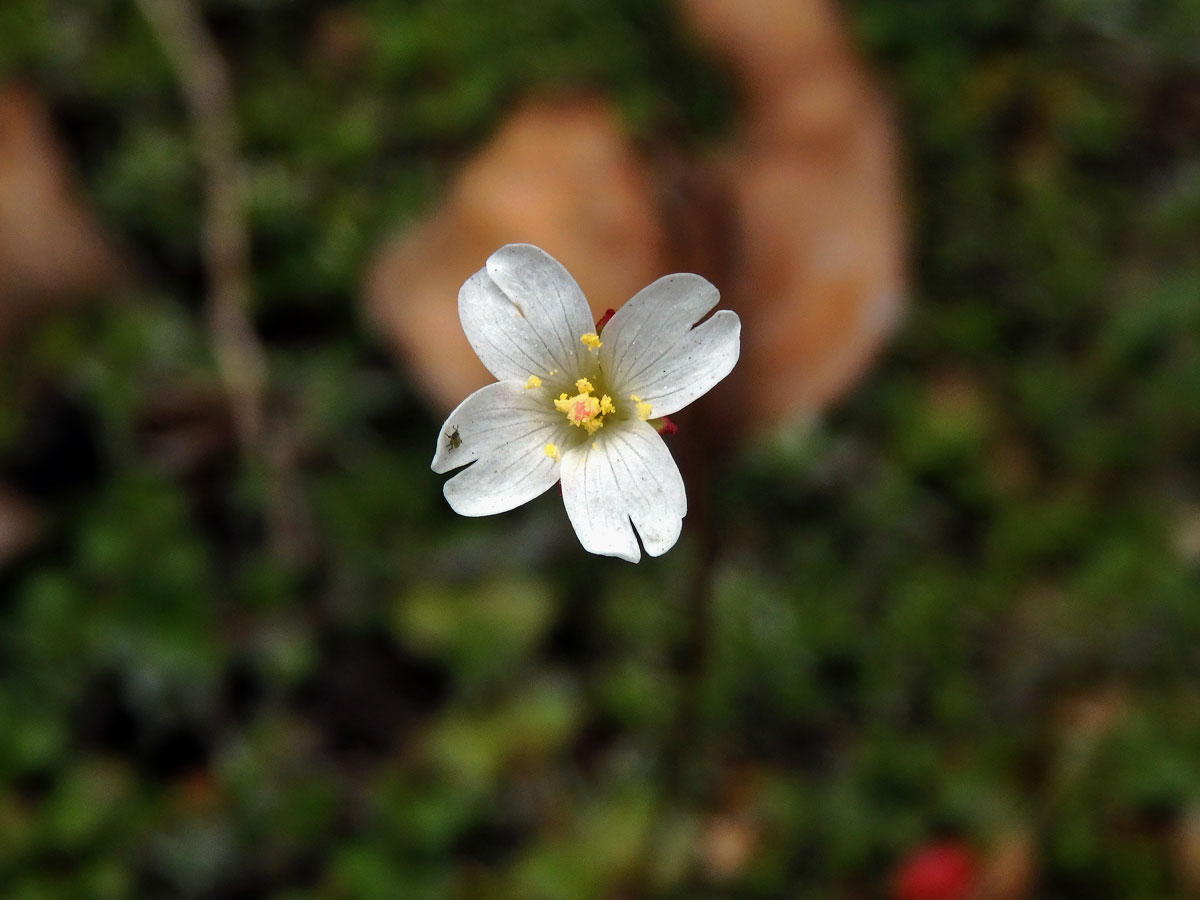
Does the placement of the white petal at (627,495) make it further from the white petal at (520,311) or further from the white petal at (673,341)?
the white petal at (520,311)

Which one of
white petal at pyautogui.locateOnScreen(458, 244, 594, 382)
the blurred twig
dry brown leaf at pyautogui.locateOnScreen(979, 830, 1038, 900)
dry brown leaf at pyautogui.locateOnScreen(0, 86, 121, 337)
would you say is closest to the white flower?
white petal at pyautogui.locateOnScreen(458, 244, 594, 382)

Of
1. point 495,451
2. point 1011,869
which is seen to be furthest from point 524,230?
point 1011,869

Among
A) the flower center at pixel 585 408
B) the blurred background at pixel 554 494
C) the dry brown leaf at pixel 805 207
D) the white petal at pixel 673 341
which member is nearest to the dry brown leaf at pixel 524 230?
the blurred background at pixel 554 494

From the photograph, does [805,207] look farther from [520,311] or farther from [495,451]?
[495,451]

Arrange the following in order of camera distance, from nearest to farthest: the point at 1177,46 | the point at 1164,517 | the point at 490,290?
the point at 490,290, the point at 1164,517, the point at 1177,46

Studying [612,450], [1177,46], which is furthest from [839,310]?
[1177,46]

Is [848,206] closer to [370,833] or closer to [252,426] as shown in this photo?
[252,426]
